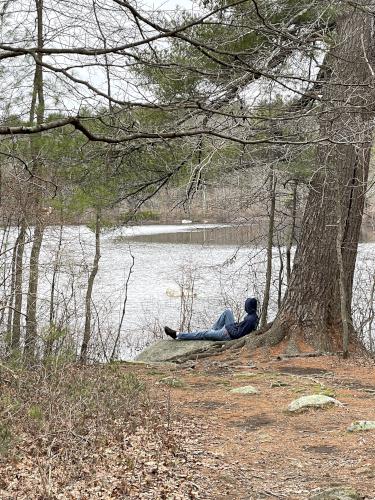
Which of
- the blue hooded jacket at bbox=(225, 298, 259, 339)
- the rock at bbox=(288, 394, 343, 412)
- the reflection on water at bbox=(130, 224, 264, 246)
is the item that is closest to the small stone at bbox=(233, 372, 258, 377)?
the rock at bbox=(288, 394, 343, 412)

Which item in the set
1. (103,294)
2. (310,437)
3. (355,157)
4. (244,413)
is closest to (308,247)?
(355,157)

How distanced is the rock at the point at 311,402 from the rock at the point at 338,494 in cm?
209

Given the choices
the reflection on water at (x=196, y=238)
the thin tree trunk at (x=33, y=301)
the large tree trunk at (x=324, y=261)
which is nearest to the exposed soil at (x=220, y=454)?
the thin tree trunk at (x=33, y=301)

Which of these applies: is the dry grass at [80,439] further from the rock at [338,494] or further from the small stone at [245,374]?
the small stone at [245,374]

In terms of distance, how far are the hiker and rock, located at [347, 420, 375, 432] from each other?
5.15 m

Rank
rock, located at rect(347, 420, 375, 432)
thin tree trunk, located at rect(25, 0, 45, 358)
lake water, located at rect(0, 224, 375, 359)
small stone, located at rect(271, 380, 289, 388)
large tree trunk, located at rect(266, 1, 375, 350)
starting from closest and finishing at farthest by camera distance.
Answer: rock, located at rect(347, 420, 375, 432), small stone, located at rect(271, 380, 289, 388), thin tree trunk, located at rect(25, 0, 45, 358), large tree trunk, located at rect(266, 1, 375, 350), lake water, located at rect(0, 224, 375, 359)

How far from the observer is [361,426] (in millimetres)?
5289

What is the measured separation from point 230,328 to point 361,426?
5434 mm

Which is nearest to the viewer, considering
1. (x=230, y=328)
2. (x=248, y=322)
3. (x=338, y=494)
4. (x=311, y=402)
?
(x=338, y=494)

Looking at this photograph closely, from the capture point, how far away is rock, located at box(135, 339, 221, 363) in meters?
10.3

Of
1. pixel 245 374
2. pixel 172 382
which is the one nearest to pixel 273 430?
pixel 172 382

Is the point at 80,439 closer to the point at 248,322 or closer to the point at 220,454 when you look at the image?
the point at 220,454

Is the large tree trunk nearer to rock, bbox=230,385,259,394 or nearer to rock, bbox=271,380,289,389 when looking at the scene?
rock, bbox=271,380,289,389

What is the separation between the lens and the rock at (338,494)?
3.71 meters
